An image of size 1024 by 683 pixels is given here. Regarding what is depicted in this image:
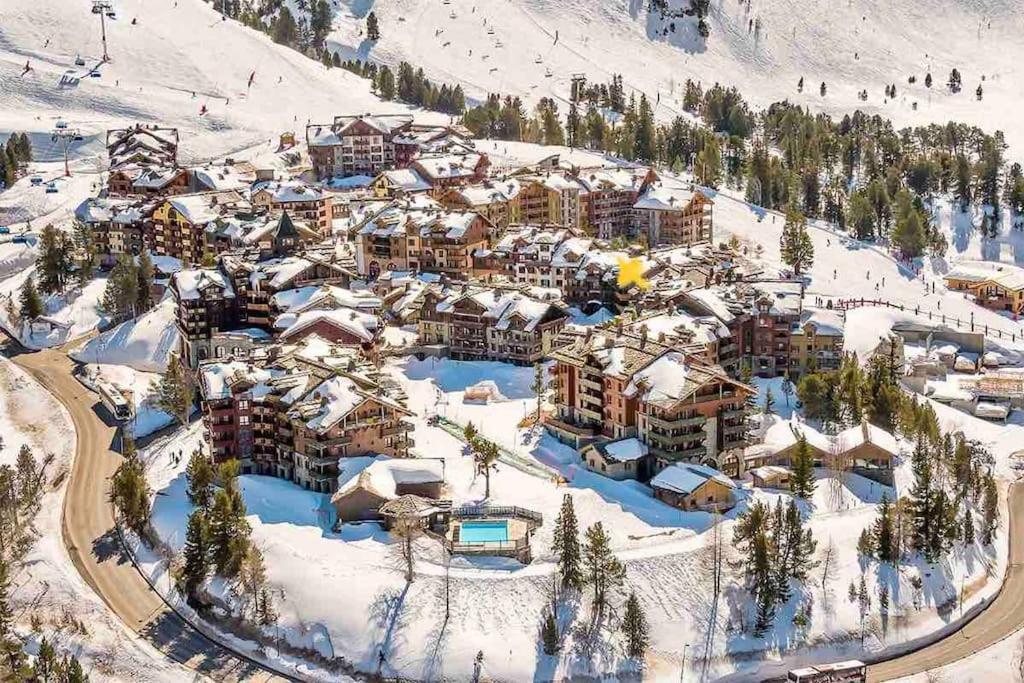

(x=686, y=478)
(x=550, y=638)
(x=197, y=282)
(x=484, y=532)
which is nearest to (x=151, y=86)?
(x=197, y=282)

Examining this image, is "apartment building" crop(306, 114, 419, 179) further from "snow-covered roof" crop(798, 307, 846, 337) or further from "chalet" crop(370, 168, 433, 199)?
"snow-covered roof" crop(798, 307, 846, 337)

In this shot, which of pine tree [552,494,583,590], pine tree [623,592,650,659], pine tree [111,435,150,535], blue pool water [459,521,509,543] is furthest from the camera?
pine tree [111,435,150,535]

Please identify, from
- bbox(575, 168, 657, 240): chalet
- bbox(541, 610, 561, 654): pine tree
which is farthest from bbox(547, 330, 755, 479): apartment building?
bbox(575, 168, 657, 240): chalet

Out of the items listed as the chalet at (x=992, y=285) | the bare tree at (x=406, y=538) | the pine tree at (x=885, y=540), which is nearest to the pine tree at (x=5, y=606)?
the bare tree at (x=406, y=538)

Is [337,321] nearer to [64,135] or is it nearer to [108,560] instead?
[108,560]

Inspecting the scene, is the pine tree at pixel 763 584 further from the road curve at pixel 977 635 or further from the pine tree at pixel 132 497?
the pine tree at pixel 132 497

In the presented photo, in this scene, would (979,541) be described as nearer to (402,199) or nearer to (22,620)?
(22,620)
